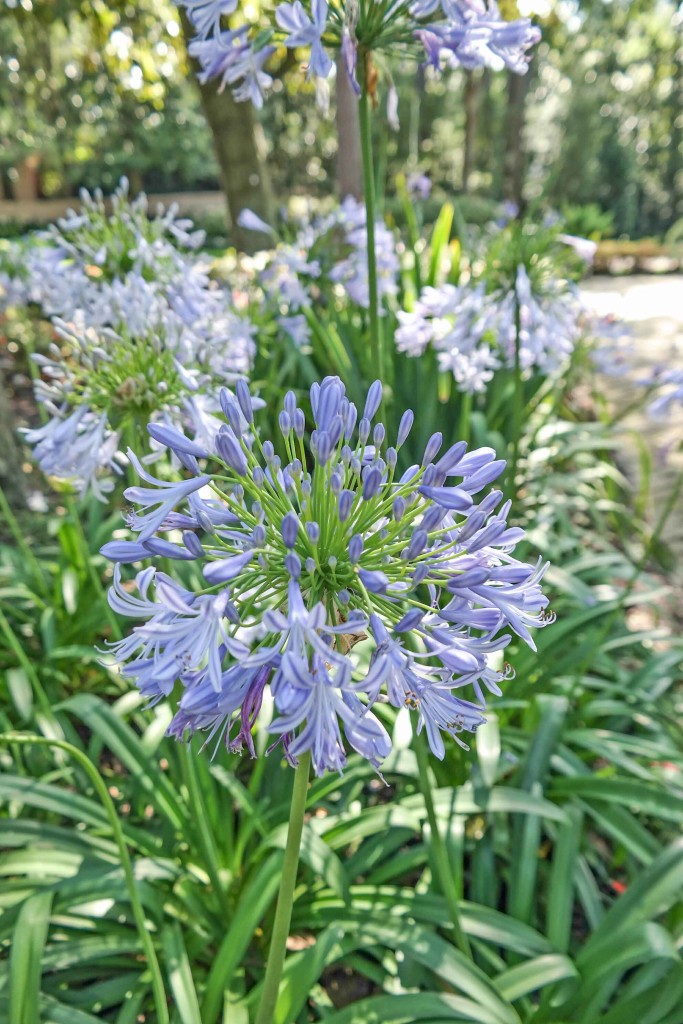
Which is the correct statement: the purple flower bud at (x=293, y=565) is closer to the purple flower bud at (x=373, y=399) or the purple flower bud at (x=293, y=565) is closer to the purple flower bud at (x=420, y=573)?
the purple flower bud at (x=420, y=573)

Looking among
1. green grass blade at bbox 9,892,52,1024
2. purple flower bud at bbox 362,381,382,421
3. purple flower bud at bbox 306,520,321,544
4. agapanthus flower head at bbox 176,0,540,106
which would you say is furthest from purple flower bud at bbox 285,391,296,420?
green grass blade at bbox 9,892,52,1024

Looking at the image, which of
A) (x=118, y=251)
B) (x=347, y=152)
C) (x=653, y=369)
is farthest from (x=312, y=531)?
(x=347, y=152)

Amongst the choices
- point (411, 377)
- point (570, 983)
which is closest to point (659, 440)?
point (411, 377)

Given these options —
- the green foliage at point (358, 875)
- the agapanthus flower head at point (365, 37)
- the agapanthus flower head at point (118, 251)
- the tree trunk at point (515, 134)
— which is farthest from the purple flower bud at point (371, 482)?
the tree trunk at point (515, 134)

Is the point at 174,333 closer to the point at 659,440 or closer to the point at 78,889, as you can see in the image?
the point at 78,889

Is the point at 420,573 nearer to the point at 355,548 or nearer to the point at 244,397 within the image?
the point at 355,548

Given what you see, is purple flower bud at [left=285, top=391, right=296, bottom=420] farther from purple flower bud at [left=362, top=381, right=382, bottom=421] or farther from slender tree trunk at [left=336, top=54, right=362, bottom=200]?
slender tree trunk at [left=336, top=54, right=362, bottom=200]
